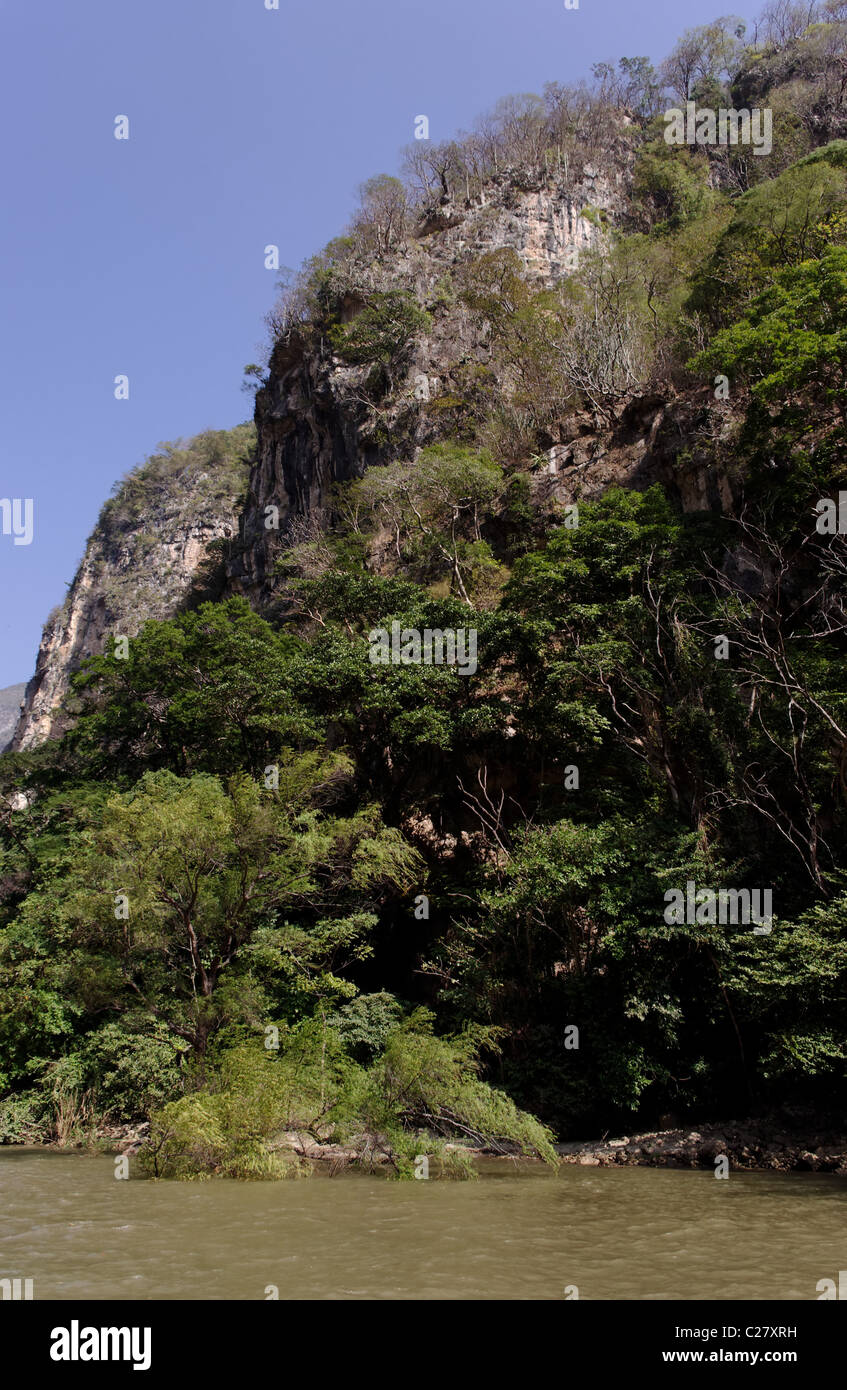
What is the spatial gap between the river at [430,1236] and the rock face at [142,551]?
187ft

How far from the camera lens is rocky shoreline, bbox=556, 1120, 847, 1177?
1141 cm

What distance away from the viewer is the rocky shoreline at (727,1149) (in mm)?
11414

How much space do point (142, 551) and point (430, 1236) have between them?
74.0 m

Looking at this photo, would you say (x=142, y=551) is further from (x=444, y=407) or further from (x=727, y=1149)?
(x=727, y=1149)

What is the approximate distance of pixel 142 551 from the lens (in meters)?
75.1

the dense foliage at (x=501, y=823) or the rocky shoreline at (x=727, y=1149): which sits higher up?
the dense foliage at (x=501, y=823)

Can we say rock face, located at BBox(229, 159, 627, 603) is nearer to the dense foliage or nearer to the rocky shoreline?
the dense foliage

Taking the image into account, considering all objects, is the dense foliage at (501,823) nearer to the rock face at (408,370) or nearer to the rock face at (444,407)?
the rock face at (444,407)

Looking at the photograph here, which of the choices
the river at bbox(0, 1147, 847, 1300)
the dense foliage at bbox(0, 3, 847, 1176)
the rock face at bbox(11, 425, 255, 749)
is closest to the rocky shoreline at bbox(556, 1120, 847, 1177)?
the river at bbox(0, 1147, 847, 1300)

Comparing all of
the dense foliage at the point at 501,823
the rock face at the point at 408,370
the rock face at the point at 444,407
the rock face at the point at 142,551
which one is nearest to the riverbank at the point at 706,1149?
the dense foliage at the point at 501,823

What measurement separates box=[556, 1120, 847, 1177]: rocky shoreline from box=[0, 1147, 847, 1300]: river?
0.49 metres

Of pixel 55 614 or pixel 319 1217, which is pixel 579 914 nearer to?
pixel 319 1217

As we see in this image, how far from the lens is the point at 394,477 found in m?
27.9

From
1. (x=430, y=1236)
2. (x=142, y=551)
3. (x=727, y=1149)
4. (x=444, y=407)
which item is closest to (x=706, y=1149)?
(x=727, y=1149)
